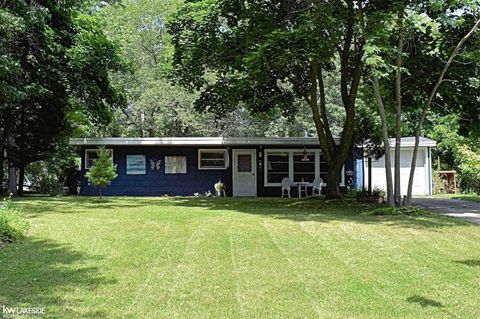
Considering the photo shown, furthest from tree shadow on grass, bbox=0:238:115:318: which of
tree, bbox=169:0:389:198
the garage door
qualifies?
the garage door

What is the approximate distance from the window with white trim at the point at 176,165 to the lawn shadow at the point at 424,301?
1595 cm

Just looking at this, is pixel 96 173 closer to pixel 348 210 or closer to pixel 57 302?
pixel 348 210

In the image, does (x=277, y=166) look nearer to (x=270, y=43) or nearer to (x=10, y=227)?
(x=270, y=43)

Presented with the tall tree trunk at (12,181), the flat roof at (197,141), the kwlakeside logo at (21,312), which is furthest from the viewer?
the flat roof at (197,141)

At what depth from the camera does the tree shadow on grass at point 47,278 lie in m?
3.94

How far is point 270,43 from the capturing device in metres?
10.9

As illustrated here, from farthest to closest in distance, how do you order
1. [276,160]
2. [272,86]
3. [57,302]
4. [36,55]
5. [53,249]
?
[276,160]
[272,86]
[36,55]
[53,249]
[57,302]

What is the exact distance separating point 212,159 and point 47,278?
15108mm

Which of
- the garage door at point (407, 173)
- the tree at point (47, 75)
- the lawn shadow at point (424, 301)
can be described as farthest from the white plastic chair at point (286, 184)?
the lawn shadow at point (424, 301)

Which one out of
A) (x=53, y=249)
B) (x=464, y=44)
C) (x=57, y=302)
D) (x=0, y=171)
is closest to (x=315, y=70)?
(x=464, y=44)

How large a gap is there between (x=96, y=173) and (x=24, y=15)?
5.16 m

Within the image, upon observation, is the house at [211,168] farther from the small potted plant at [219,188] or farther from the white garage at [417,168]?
the white garage at [417,168]

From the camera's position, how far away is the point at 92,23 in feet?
59.1

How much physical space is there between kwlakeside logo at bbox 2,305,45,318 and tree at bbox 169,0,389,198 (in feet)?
27.0
